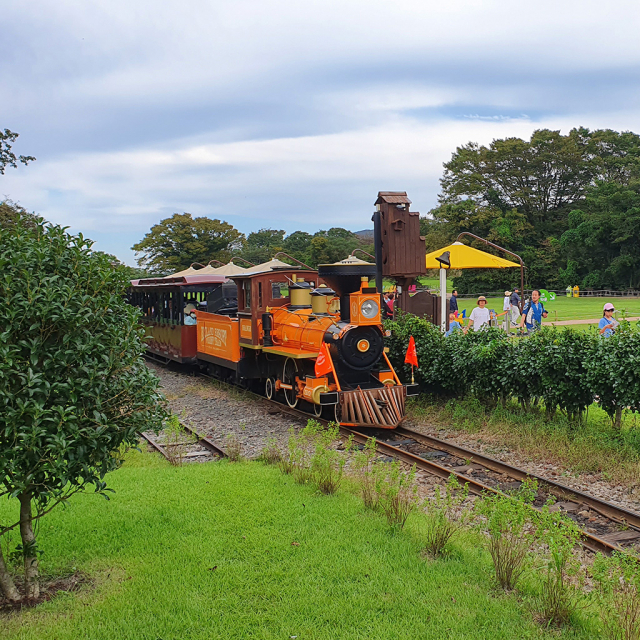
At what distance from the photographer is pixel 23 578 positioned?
4605 mm

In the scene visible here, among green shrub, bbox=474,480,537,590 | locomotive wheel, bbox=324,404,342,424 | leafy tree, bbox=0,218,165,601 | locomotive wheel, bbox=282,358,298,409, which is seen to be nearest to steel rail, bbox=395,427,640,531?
locomotive wheel, bbox=324,404,342,424

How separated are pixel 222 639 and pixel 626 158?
2437 inches

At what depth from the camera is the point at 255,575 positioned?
465 centimetres

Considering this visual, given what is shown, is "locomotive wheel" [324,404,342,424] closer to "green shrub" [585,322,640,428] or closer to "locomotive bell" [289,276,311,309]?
"locomotive bell" [289,276,311,309]

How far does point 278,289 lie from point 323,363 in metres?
3.22

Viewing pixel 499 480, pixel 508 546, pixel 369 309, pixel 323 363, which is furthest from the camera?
pixel 369 309

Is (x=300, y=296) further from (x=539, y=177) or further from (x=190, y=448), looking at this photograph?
(x=539, y=177)

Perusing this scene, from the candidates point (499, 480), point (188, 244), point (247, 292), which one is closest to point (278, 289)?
point (247, 292)

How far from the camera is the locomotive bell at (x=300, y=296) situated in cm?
1245

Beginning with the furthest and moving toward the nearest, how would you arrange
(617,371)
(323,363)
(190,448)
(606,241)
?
(606,241) → (323,363) → (190,448) → (617,371)

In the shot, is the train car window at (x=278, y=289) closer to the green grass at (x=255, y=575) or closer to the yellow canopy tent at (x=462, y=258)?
the yellow canopy tent at (x=462, y=258)

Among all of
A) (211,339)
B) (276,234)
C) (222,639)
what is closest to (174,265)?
(276,234)

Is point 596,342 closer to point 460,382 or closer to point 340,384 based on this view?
point 460,382

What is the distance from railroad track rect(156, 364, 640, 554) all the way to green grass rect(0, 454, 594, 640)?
1444 millimetres
